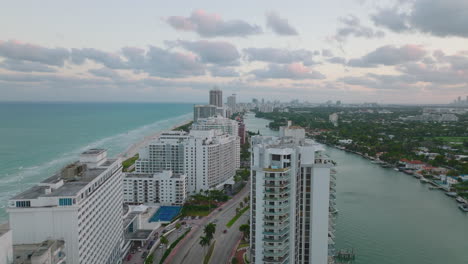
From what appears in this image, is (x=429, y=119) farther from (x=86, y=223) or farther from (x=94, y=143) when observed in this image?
(x=86, y=223)

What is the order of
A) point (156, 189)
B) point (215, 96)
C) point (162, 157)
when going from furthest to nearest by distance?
point (215, 96) < point (162, 157) < point (156, 189)

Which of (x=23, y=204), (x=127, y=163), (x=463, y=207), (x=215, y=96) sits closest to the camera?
(x=23, y=204)

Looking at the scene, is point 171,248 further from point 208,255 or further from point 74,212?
point 74,212

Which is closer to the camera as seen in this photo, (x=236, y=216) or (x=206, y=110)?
(x=236, y=216)

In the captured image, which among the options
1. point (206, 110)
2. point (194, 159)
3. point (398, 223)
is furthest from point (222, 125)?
point (206, 110)

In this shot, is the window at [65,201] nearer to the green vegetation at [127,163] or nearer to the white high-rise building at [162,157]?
the white high-rise building at [162,157]

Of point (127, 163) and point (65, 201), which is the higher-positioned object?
point (65, 201)

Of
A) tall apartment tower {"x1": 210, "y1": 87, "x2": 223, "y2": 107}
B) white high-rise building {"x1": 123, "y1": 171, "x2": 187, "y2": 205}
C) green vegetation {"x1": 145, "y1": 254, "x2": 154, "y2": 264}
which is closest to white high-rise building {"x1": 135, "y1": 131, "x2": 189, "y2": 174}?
white high-rise building {"x1": 123, "y1": 171, "x2": 187, "y2": 205}
